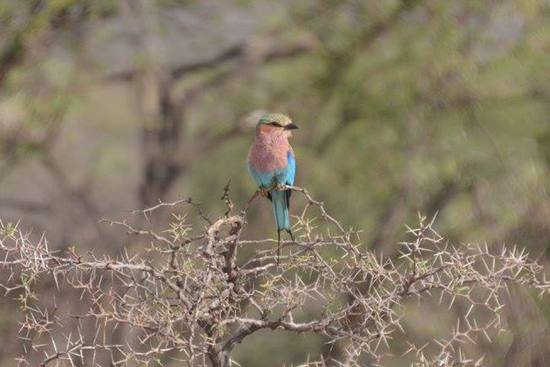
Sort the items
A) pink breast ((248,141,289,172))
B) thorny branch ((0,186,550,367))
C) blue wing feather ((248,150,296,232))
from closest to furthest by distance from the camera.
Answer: thorny branch ((0,186,550,367))
blue wing feather ((248,150,296,232))
pink breast ((248,141,289,172))

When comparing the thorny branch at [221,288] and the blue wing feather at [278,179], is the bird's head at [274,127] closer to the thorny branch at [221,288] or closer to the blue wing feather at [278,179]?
the blue wing feather at [278,179]

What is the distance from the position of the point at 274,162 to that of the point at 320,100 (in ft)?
25.7

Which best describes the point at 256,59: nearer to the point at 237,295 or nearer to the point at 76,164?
the point at 76,164

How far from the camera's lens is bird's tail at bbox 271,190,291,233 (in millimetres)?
4804

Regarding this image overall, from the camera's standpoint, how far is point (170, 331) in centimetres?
319

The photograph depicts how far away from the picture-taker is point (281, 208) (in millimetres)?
4887

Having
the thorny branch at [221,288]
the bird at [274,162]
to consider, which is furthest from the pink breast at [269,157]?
the thorny branch at [221,288]

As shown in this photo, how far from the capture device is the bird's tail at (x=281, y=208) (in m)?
4.80

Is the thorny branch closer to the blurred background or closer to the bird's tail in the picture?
the bird's tail

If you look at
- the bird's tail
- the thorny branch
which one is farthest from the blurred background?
the thorny branch

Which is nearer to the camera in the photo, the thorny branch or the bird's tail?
the thorny branch

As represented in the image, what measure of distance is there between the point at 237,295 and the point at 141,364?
0.34m

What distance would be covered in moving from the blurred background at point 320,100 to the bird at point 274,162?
185 inches

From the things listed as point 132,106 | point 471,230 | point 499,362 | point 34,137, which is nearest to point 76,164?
point 132,106
